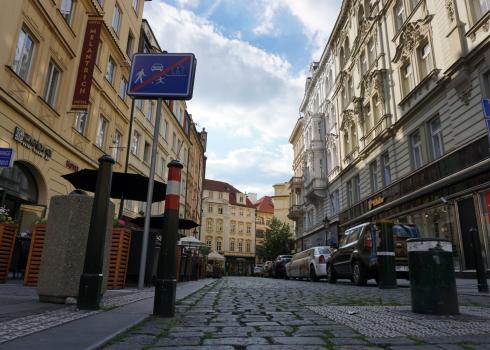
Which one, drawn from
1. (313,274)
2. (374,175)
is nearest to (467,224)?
(313,274)

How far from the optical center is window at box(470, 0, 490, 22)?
47.5 feet

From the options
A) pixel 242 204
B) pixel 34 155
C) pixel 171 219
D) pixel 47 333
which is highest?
pixel 242 204

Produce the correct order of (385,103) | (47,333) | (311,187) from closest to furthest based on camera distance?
(47,333) → (385,103) → (311,187)

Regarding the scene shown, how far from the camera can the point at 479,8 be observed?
15.0m

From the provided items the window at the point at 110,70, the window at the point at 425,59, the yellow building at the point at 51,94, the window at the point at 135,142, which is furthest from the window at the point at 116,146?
the window at the point at 425,59

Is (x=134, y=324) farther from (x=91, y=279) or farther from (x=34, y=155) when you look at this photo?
(x=34, y=155)

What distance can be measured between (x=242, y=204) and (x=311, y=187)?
5054 cm

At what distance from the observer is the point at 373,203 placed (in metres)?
24.8

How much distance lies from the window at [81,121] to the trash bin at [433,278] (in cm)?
1564

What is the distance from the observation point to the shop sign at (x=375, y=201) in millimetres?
23344

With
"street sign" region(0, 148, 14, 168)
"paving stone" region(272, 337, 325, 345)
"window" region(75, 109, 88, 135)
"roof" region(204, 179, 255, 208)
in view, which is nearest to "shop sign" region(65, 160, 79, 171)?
"window" region(75, 109, 88, 135)

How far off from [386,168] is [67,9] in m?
18.1

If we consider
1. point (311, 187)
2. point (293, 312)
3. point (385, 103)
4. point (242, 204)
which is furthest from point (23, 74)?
point (242, 204)

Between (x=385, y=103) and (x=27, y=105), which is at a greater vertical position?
(x=385, y=103)
